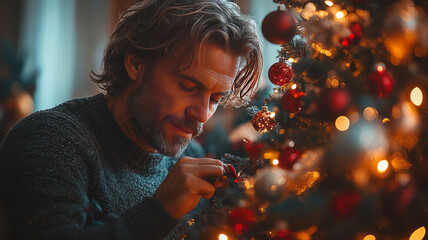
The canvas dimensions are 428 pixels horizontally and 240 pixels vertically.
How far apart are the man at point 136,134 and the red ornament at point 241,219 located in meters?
0.15

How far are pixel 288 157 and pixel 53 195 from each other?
502 millimetres

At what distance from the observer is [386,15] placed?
63 cm

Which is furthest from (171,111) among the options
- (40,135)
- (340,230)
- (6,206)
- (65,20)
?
(65,20)

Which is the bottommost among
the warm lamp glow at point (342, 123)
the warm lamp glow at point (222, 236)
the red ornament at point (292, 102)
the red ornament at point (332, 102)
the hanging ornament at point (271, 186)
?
the warm lamp glow at point (222, 236)

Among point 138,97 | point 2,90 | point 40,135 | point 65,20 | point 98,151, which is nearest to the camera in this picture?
point 40,135

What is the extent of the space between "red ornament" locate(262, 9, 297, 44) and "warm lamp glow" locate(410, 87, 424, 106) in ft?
0.88

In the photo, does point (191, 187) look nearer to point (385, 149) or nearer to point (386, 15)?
point (385, 149)

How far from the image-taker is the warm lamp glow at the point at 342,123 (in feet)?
2.06

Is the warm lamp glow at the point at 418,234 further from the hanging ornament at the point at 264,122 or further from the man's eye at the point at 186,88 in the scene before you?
the man's eye at the point at 186,88

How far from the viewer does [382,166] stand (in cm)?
62

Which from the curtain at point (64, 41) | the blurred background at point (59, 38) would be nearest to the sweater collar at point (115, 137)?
the blurred background at point (59, 38)

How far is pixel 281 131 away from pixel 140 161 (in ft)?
1.85

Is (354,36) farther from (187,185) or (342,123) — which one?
(187,185)

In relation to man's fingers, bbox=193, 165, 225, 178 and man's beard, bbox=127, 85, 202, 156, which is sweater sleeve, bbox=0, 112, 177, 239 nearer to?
man's fingers, bbox=193, 165, 225, 178
